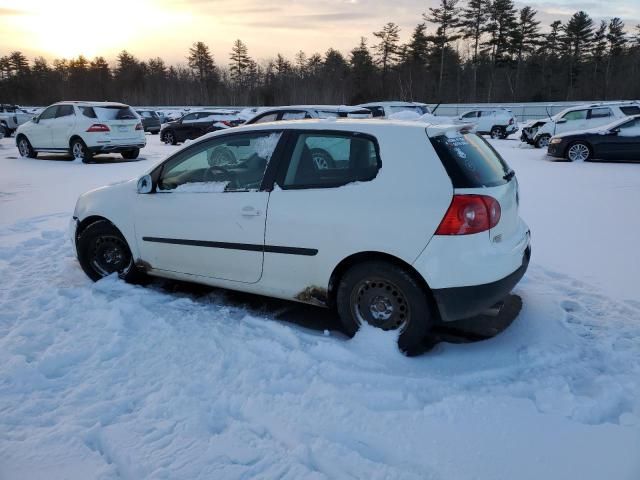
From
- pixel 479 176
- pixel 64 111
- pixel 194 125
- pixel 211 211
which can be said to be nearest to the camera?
pixel 479 176

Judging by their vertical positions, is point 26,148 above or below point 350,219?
above

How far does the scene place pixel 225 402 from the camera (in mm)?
2852

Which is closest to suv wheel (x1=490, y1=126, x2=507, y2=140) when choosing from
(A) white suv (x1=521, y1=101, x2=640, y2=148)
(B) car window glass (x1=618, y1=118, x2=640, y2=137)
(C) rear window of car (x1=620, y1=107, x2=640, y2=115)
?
(A) white suv (x1=521, y1=101, x2=640, y2=148)

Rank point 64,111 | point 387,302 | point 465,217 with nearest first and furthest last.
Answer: point 465,217
point 387,302
point 64,111

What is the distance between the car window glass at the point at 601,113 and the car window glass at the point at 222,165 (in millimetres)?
17181

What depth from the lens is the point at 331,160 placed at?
366 cm

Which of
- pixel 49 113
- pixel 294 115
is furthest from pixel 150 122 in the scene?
pixel 294 115

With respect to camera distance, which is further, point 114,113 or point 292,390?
point 114,113

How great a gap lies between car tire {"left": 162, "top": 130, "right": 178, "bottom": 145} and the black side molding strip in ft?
Answer: 61.3

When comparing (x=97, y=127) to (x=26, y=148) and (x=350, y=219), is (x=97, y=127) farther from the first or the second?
(x=350, y=219)

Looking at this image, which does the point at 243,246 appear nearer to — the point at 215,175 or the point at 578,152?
the point at 215,175

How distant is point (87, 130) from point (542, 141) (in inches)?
623

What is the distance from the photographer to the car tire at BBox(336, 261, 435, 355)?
3.32 m

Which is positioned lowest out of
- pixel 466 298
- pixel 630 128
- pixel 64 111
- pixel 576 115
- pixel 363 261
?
pixel 466 298
